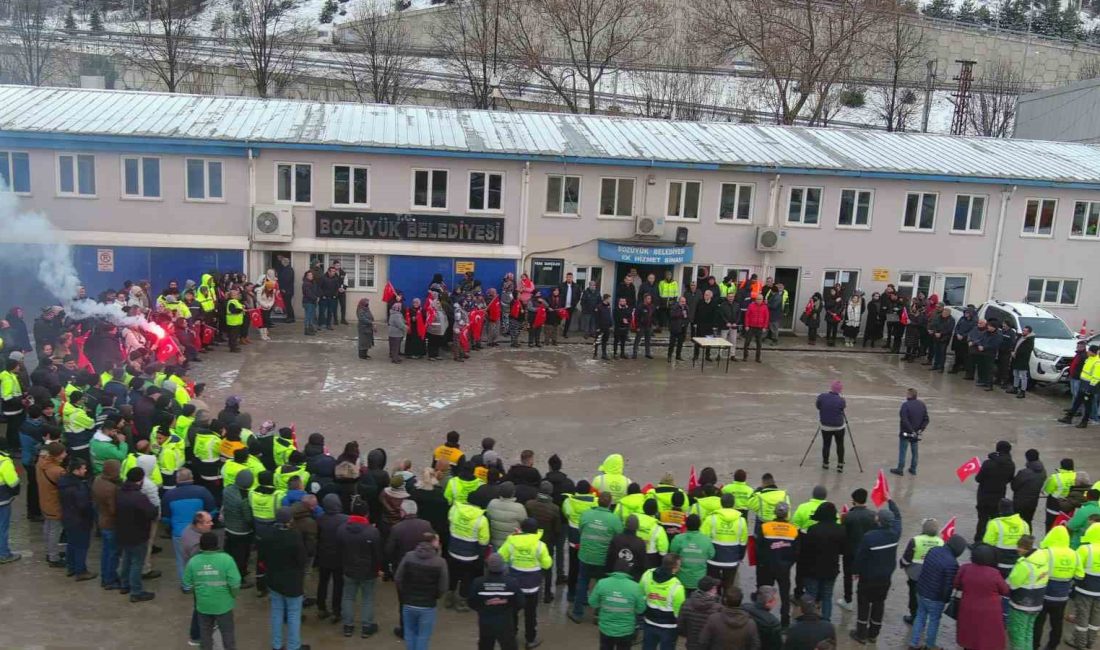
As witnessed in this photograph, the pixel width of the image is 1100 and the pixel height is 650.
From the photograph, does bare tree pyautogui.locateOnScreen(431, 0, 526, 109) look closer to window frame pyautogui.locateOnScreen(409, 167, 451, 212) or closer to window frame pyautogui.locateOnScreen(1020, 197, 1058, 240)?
window frame pyautogui.locateOnScreen(409, 167, 451, 212)

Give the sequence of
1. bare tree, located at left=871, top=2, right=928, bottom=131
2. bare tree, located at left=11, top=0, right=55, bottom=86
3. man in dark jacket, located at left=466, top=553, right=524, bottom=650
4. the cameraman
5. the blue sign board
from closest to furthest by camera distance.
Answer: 1. man in dark jacket, located at left=466, top=553, right=524, bottom=650
2. the cameraman
3. the blue sign board
4. bare tree, located at left=11, top=0, right=55, bottom=86
5. bare tree, located at left=871, top=2, right=928, bottom=131

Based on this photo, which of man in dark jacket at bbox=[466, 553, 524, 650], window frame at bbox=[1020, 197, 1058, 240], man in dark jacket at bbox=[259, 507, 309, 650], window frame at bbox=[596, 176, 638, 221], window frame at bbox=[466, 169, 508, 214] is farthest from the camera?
window frame at bbox=[1020, 197, 1058, 240]

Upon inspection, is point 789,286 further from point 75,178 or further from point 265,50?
point 265,50

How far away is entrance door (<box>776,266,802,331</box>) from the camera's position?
85.3 ft

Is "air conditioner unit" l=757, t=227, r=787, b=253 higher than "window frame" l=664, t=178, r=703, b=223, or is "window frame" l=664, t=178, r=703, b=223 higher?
"window frame" l=664, t=178, r=703, b=223

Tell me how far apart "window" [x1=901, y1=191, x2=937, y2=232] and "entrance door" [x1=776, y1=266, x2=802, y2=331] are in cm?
328

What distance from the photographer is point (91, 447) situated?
1087 cm

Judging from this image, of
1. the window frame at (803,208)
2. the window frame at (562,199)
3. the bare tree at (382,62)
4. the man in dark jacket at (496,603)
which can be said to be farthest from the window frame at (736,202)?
the bare tree at (382,62)

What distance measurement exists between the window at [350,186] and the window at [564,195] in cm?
475

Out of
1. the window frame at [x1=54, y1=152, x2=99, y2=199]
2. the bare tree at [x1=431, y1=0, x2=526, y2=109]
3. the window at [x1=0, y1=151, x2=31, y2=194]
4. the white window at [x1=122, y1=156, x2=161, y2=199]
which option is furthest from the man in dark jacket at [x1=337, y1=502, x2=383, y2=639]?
the bare tree at [x1=431, y1=0, x2=526, y2=109]

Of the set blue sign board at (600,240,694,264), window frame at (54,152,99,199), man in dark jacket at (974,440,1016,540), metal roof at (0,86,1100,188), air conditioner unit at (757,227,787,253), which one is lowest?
man in dark jacket at (974,440,1016,540)

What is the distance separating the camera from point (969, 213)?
26.2 meters

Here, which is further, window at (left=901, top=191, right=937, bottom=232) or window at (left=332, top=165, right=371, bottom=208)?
window at (left=901, top=191, right=937, bottom=232)

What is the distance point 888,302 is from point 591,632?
16.8 metres
